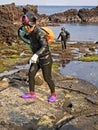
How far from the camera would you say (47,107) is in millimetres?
11484

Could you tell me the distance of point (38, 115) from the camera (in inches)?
424

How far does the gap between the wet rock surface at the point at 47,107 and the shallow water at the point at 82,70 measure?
25.5 feet

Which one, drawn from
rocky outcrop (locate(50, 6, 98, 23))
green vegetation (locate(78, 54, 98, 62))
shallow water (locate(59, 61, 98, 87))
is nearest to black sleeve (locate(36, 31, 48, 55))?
shallow water (locate(59, 61, 98, 87))

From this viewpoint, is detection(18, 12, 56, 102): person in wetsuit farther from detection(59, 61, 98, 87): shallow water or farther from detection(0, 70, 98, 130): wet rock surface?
detection(59, 61, 98, 87): shallow water

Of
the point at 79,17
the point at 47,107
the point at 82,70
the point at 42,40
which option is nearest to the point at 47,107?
the point at 47,107

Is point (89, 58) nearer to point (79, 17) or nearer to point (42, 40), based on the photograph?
point (42, 40)

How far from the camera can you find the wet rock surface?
1001cm

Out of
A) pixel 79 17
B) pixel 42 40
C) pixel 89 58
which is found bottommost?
pixel 79 17

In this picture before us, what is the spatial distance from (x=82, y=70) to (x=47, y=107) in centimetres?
1555

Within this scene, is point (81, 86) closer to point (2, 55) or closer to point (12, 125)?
point (12, 125)

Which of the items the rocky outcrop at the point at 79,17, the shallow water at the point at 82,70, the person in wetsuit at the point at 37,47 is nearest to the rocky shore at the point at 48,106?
the person in wetsuit at the point at 37,47

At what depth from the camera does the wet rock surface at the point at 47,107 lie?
394 inches

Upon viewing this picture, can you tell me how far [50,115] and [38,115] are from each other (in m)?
0.40

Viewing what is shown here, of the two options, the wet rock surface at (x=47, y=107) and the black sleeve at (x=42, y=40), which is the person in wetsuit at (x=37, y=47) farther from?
the wet rock surface at (x=47, y=107)
